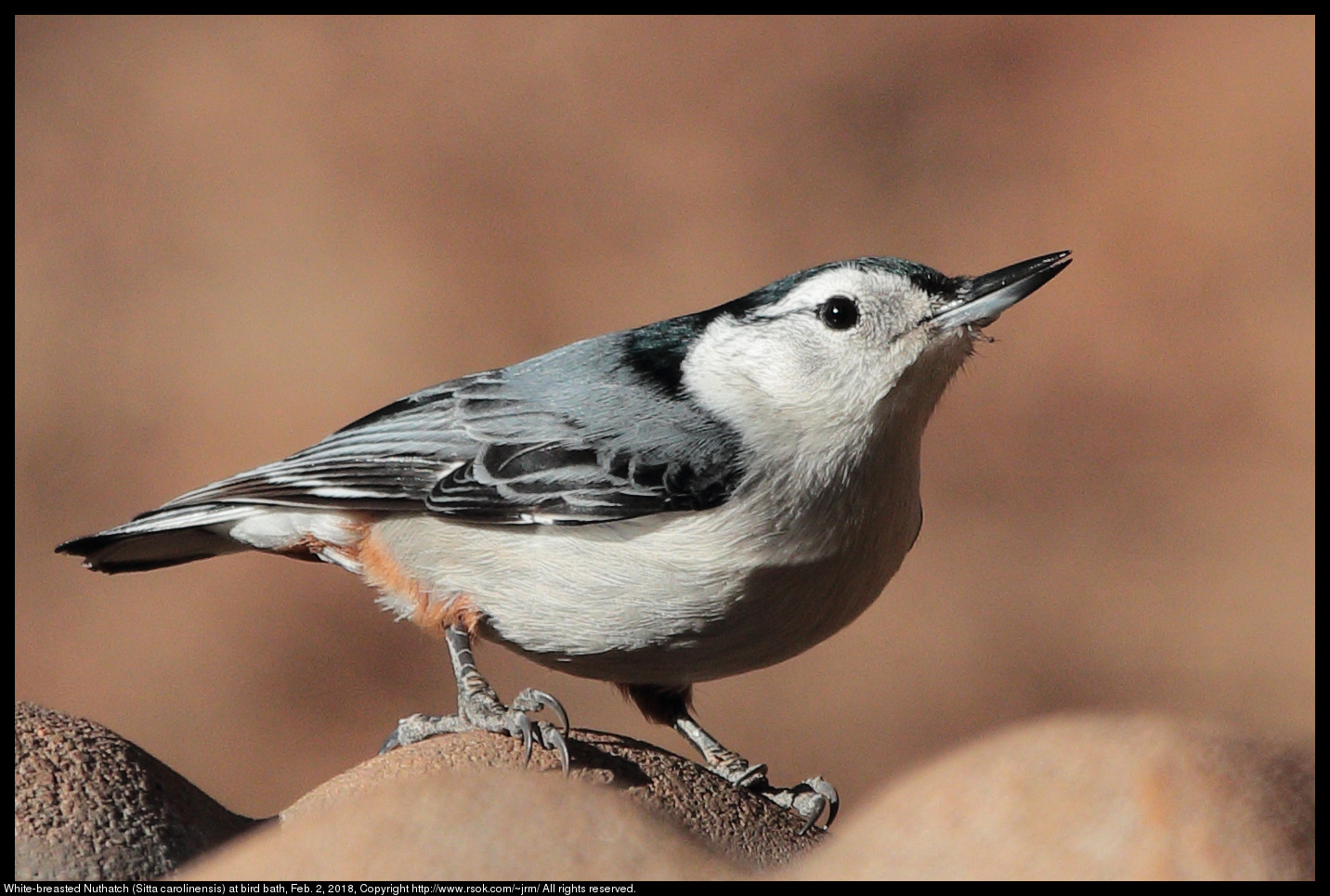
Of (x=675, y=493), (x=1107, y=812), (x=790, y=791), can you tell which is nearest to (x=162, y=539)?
(x=675, y=493)

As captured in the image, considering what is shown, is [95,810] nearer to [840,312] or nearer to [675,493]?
[675,493]

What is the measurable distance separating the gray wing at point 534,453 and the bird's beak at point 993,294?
0.42 meters

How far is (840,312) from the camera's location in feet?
7.73

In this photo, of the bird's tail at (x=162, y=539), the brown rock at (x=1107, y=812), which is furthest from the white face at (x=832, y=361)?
the bird's tail at (x=162, y=539)

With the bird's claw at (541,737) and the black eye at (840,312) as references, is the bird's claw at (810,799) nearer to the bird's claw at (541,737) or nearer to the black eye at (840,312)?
the bird's claw at (541,737)

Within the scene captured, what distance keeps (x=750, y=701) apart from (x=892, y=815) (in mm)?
4126

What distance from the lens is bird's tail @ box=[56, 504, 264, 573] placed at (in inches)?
107

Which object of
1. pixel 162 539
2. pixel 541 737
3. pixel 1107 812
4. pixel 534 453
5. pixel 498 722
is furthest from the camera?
pixel 162 539

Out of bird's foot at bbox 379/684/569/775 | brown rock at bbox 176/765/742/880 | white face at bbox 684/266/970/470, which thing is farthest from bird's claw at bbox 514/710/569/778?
white face at bbox 684/266/970/470

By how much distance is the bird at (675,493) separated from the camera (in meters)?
2.28

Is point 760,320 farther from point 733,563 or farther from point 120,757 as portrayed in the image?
point 120,757

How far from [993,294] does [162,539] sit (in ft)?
5.63

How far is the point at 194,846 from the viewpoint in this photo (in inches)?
75.7

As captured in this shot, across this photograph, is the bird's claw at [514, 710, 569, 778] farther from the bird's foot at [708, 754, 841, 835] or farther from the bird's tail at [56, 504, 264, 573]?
the bird's tail at [56, 504, 264, 573]
